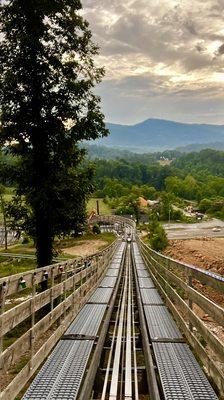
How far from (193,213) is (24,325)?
136731mm

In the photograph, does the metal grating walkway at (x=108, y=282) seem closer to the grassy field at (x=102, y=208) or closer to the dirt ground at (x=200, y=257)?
the dirt ground at (x=200, y=257)

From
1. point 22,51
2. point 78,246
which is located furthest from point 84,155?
point 78,246

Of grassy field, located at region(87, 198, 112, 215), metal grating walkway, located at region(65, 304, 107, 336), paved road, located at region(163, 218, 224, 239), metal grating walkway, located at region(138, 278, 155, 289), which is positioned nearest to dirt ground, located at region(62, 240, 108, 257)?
paved road, located at region(163, 218, 224, 239)

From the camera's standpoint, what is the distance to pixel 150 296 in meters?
13.1

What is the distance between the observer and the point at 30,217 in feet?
50.8

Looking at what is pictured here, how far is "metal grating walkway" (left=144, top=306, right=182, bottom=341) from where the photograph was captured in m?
8.13

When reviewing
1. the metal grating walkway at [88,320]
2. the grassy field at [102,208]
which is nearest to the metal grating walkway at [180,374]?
the metal grating walkway at [88,320]

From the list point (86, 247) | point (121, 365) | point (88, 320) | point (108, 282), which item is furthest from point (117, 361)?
point (86, 247)

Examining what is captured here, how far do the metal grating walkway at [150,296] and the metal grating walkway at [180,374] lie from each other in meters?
4.50

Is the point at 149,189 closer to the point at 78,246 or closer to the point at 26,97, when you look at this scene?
the point at 78,246

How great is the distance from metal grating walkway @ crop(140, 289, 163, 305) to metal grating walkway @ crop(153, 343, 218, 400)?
14.8 ft

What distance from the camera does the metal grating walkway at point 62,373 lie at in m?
5.50

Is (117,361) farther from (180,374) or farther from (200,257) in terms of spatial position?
(200,257)

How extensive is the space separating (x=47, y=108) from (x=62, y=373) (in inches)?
398
